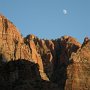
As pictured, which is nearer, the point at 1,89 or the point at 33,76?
the point at 1,89

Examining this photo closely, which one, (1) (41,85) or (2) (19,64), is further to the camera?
(2) (19,64)

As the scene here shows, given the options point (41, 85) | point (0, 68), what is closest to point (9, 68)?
point (0, 68)

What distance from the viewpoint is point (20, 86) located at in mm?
172250

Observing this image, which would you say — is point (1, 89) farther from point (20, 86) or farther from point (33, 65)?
point (33, 65)

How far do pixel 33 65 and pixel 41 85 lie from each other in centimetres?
1728

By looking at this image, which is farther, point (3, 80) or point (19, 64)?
point (19, 64)

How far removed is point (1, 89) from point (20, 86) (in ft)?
19.7

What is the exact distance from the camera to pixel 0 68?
187375 mm

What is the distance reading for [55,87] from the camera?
179m

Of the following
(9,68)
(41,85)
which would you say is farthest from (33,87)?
(9,68)

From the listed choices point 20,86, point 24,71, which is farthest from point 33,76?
point 20,86

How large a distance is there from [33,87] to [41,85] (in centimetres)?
375

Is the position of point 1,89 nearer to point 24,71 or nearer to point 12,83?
point 12,83

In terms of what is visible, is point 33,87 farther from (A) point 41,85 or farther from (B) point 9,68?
(B) point 9,68
